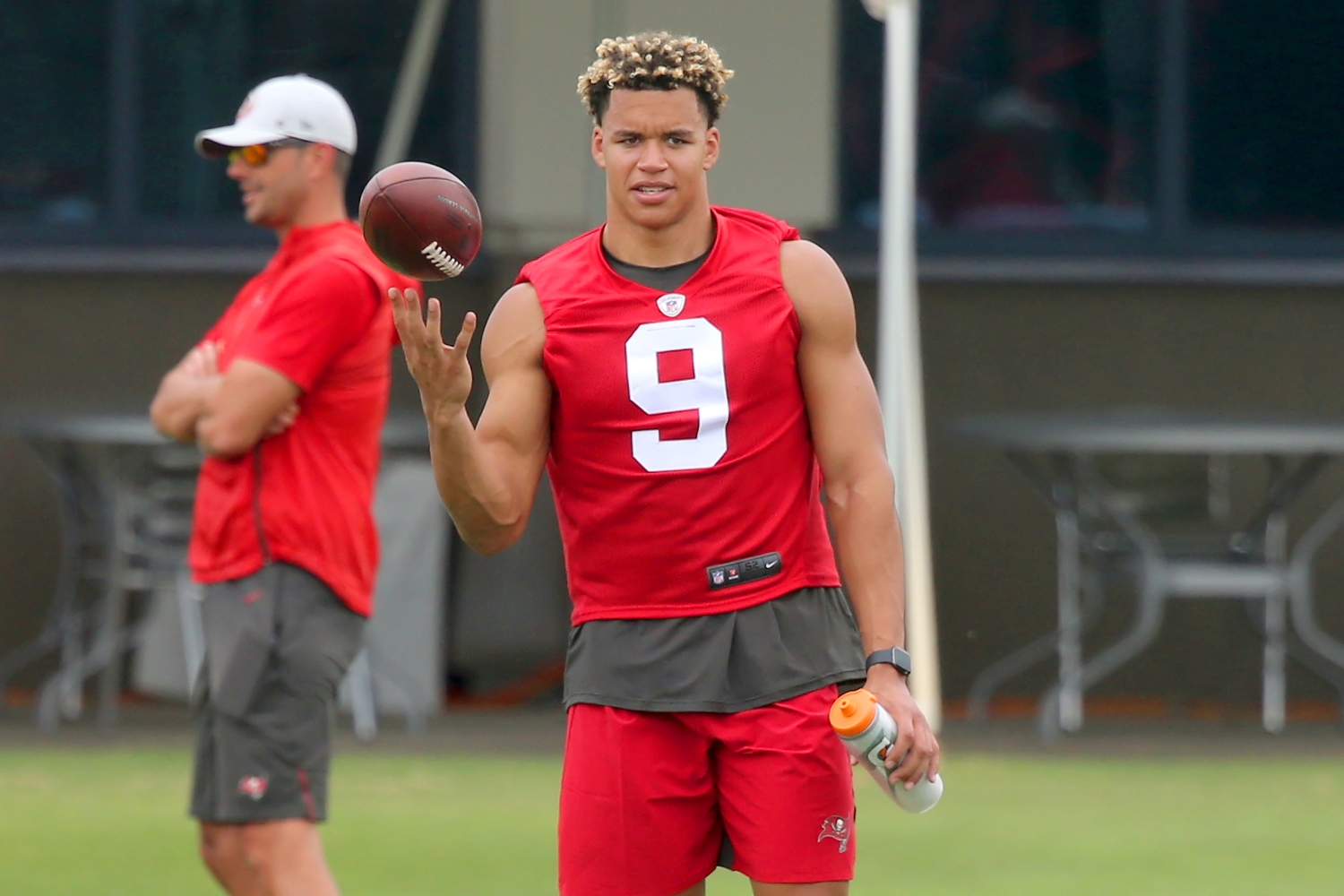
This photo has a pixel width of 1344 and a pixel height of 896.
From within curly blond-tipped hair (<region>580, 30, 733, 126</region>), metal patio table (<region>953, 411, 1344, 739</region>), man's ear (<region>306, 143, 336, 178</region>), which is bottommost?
metal patio table (<region>953, 411, 1344, 739</region>)

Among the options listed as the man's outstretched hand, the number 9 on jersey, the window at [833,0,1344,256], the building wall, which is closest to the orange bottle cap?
the number 9 on jersey

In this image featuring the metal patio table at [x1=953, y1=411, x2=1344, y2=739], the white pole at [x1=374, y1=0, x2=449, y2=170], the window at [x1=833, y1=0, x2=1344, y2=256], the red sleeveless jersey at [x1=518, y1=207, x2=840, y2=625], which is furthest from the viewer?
the window at [x1=833, y1=0, x2=1344, y2=256]

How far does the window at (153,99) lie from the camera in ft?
33.0

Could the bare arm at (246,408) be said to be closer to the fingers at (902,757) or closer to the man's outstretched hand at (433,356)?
the man's outstretched hand at (433,356)

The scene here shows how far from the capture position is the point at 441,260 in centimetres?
372

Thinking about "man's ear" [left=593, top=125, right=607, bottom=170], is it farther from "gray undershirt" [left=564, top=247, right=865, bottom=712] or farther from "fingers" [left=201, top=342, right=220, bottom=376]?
"fingers" [left=201, top=342, right=220, bottom=376]

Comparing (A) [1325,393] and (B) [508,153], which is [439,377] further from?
(A) [1325,393]

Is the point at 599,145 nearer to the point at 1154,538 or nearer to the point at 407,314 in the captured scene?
the point at 407,314

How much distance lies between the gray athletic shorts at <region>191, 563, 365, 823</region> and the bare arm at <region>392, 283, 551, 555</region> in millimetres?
1113

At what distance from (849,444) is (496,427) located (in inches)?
24.5

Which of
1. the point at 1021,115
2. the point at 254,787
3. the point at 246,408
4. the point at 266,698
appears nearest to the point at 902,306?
the point at 1021,115

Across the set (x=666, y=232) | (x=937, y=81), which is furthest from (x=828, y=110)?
(x=666, y=232)

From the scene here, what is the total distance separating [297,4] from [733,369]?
6.94m

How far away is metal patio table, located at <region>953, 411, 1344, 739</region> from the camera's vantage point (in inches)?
332
